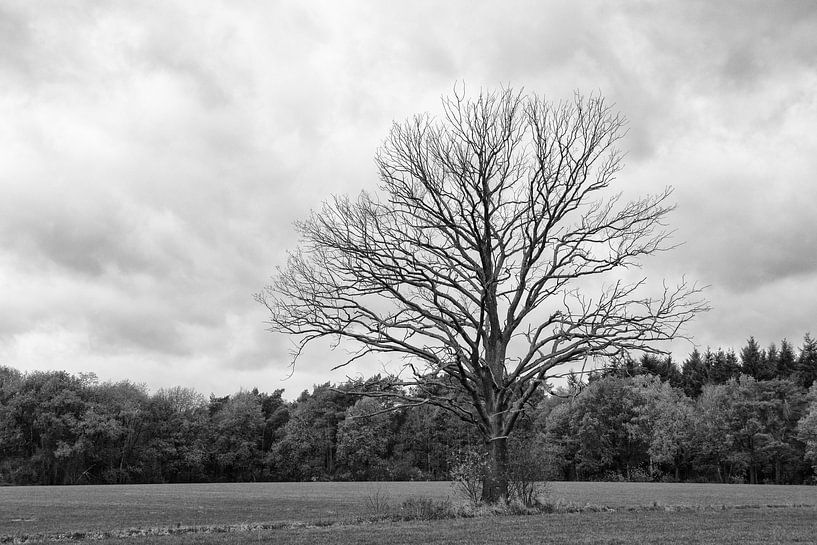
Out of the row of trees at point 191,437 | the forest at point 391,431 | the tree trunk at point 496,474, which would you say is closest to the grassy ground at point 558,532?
the tree trunk at point 496,474

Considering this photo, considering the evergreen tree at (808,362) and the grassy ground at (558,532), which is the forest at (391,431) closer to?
the evergreen tree at (808,362)

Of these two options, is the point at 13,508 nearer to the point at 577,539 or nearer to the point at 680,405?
the point at 577,539

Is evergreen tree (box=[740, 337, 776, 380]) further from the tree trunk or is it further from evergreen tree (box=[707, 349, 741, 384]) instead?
the tree trunk

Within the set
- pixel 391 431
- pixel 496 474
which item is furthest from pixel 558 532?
pixel 391 431

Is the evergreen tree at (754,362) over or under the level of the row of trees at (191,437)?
over

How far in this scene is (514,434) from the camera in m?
23.5

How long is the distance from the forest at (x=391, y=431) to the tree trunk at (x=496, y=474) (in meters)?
38.2

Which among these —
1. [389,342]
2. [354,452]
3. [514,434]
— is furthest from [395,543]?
[354,452]

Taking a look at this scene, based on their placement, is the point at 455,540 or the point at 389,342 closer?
the point at 455,540

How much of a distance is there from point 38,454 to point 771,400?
78.7m

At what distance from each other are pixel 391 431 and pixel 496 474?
71586 mm

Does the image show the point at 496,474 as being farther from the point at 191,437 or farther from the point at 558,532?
the point at 191,437

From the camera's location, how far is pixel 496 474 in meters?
20.6

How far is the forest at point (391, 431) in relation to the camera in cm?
6712
